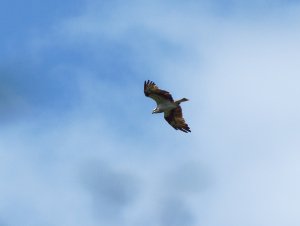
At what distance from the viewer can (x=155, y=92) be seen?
516 feet

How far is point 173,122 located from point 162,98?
15.0ft

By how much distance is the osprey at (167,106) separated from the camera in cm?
15712

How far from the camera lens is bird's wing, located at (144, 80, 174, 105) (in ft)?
515

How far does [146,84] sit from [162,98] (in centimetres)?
267

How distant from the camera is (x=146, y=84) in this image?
158 meters

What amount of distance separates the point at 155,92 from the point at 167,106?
8.79ft

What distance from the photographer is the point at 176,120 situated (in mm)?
160750

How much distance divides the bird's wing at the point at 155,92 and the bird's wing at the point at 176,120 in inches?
116

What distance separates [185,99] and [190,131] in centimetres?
706

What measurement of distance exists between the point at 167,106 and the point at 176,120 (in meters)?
3.09

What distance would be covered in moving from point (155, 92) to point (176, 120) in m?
5.71

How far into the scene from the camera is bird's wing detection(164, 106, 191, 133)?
160m

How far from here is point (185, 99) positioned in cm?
15550

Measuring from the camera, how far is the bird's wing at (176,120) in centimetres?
16025
